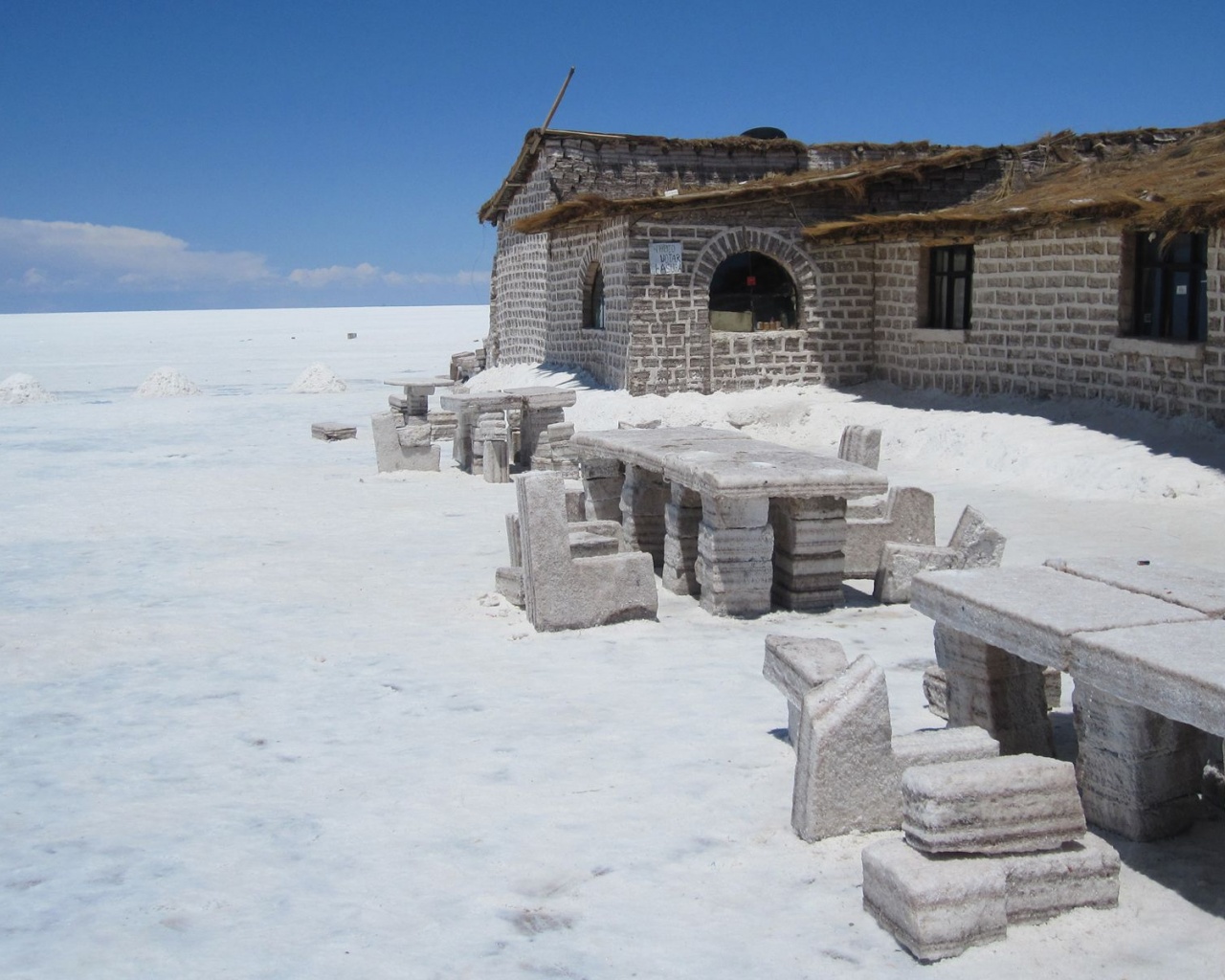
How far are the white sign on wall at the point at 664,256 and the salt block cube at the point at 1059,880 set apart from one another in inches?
604

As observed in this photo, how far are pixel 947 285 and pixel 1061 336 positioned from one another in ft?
9.35

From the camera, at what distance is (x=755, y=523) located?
7676 mm

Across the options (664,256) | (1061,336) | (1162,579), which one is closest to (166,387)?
(664,256)

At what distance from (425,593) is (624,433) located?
7.18 ft

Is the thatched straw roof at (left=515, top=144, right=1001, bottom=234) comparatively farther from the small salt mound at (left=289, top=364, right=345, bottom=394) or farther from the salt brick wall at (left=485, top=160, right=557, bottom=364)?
the small salt mound at (left=289, top=364, right=345, bottom=394)

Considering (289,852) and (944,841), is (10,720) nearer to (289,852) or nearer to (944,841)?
(289,852)

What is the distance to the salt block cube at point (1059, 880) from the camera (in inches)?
152

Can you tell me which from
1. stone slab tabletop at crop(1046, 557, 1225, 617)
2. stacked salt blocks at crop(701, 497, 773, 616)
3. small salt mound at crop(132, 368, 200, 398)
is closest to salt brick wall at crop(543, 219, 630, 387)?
small salt mound at crop(132, 368, 200, 398)

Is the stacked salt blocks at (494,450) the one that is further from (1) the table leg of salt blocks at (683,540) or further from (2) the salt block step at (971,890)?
(2) the salt block step at (971,890)

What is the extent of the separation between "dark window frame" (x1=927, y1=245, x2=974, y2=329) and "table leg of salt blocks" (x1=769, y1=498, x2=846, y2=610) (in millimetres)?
9953

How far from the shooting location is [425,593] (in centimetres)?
873

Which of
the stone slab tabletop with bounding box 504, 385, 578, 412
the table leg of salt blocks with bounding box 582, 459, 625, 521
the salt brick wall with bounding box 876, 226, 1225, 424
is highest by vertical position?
the salt brick wall with bounding box 876, 226, 1225, 424

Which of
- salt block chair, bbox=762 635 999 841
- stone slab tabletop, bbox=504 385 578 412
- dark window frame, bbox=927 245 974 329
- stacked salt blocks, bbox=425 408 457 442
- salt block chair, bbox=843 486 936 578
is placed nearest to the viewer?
salt block chair, bbox=762 635 999 841

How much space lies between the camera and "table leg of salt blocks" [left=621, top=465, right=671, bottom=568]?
30.5ft
